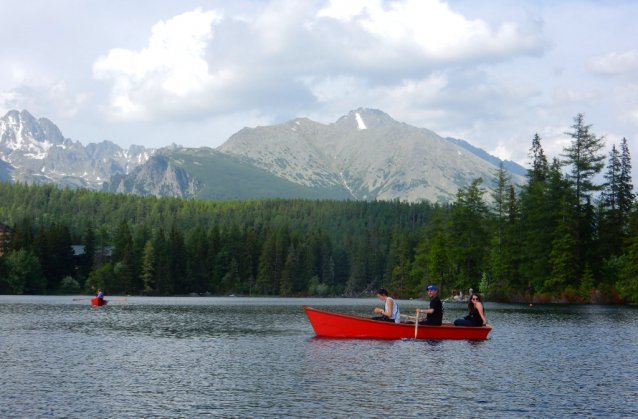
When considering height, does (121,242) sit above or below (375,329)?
above

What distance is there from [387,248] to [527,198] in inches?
4047

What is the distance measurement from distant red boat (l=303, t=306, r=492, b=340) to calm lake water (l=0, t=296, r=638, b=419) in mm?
740

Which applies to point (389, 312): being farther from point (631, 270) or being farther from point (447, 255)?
point (447, 255)

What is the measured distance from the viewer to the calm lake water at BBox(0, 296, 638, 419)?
20406 millimetres

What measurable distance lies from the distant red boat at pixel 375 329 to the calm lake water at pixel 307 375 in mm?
740

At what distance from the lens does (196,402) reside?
2125cm

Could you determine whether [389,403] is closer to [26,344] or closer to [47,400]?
[47,400]

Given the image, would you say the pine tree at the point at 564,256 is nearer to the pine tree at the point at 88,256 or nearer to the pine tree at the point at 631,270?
the pine tree at the point at 631,270

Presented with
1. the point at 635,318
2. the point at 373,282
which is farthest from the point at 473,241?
the point at 373,282

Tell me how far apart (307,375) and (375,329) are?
1340 cm

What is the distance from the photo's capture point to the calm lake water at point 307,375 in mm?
20406

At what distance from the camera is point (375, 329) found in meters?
39.3

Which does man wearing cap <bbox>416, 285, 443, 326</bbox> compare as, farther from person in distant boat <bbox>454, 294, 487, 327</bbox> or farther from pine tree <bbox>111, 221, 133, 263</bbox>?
pine tree <bbox>111, 221, 133, 263</bbox>

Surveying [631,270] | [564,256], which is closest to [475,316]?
[631,270]
